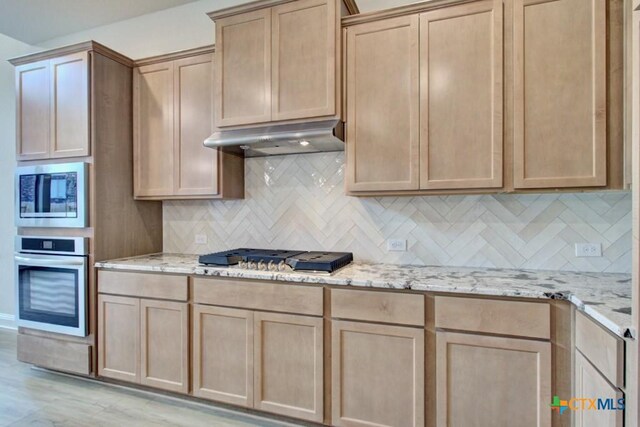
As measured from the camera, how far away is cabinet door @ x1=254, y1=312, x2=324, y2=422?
6.82 ft

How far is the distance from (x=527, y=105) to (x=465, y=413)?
5.48 ft

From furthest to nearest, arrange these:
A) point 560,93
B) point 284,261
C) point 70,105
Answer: point 70,105, point 284,261, point 560,93

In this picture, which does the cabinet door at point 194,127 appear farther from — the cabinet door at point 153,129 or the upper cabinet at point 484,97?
the upper cabinet at point 484,97

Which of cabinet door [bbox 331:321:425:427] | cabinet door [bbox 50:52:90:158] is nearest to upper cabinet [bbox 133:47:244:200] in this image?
cabinet door [bbox 50:52:90:158]

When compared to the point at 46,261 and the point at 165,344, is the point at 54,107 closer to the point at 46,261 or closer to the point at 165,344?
the point at 46,261

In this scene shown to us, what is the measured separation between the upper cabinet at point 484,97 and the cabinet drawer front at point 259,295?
737 mm

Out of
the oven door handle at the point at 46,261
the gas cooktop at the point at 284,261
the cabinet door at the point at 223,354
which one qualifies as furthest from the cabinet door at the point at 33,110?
the cabinet door at the point at 223,354

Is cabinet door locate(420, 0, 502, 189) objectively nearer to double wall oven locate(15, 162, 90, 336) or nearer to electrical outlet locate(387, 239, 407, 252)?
electrical outlet locate(387, 239, 407, 252)

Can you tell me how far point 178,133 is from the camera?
2838 mm

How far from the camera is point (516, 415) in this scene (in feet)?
5.65

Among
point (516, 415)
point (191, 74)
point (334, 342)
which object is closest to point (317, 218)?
point (334, 342)

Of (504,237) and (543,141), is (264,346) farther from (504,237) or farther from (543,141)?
(543,141)

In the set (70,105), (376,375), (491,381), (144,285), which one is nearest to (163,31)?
(70,105)

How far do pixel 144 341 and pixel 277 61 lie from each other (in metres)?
2.17
